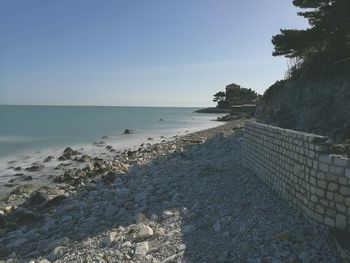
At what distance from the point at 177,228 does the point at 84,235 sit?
104 inches

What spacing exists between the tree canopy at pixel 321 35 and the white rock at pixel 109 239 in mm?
18129

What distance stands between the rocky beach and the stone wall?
343 mm

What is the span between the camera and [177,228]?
9828 millimetres

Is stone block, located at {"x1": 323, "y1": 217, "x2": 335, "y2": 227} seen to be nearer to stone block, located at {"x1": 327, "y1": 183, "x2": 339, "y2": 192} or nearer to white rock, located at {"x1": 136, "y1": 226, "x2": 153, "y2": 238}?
stone block, located at {"x1": 327, "y1": 183, "x2": 339, "y2": 192}

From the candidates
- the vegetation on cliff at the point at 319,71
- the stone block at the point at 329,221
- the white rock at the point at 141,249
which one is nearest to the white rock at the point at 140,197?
the white rock at the point at 141,249

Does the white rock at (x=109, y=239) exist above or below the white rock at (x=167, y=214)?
below

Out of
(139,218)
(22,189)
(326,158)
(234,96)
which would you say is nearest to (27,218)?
(139,218)

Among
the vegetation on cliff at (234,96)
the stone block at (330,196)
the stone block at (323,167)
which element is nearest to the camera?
the stone block at (330,196)

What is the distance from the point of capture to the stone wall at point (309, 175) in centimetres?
795

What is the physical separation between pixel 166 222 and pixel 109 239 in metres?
1.57

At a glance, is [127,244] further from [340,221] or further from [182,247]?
[340,221]

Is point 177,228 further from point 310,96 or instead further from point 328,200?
point 310,96

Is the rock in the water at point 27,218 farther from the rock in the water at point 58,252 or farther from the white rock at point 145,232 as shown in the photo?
the white rock at point 145,232

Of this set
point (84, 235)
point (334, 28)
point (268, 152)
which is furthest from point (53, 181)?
point (334, 28)
